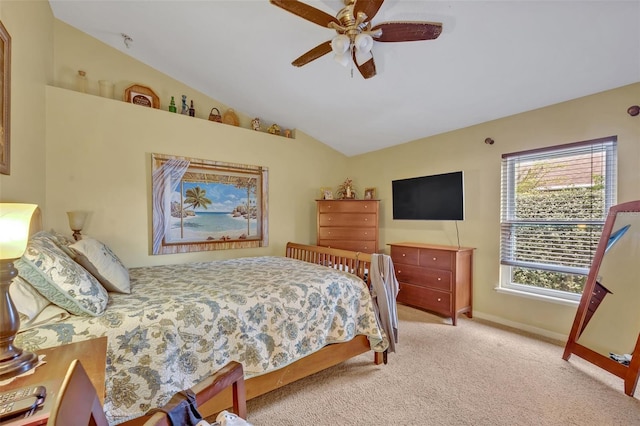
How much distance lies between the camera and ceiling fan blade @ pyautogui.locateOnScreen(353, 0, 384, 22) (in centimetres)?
159

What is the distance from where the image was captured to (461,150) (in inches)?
139

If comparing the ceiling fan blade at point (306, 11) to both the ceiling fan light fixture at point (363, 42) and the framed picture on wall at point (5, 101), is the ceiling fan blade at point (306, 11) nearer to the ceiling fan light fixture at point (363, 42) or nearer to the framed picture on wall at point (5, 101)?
the ceiling fan light fixture at point (363, 42)

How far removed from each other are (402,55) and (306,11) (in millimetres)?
1157

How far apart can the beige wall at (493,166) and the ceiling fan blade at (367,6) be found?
2316 millimetres

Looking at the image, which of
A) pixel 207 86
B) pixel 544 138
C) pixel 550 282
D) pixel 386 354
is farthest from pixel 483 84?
pixel 207 86

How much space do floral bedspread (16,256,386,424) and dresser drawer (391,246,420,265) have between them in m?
1.47

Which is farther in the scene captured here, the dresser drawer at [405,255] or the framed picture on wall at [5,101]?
the dresser drawer at [405,255]

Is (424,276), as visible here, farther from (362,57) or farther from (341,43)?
(341,43)

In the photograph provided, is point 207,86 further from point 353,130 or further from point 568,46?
point 568,46

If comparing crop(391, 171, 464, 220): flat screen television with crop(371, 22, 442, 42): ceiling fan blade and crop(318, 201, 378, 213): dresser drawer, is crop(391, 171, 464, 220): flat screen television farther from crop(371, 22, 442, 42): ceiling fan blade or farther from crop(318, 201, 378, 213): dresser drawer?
crop(371, 22, 442, 42): ceiling fan blade

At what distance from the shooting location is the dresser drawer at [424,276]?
10.6 feet

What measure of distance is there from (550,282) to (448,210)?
1.23 meters

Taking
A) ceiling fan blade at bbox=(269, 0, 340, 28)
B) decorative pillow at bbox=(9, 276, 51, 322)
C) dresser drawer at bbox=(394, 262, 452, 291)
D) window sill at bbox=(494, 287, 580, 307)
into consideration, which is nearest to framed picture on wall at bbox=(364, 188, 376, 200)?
dresser drawer at bbox=(394, 262, 452, 291)

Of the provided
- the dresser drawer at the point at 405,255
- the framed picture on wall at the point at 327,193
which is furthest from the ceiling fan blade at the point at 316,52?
the dresser drawer at the point at 405,255
